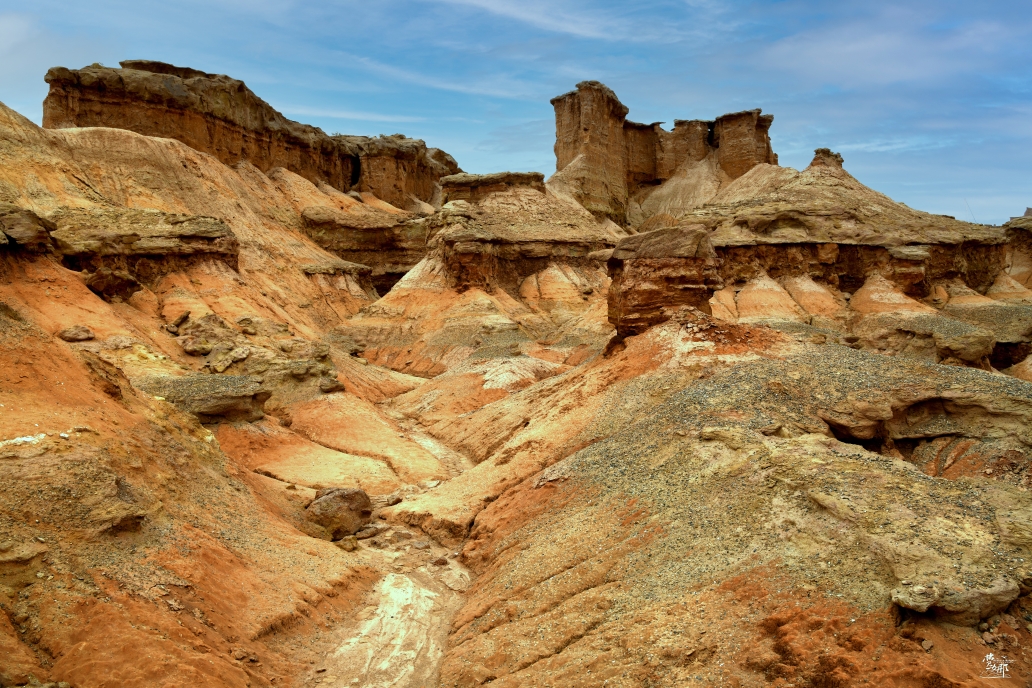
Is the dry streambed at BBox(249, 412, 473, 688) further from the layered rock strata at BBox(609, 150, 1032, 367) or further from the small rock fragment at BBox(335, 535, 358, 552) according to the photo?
the layered rock strata at BBox(609, 150, 1032, 367)

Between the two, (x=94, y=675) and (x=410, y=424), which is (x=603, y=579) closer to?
(x=94, y=675)

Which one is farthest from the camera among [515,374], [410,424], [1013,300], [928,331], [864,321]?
[1013,300]

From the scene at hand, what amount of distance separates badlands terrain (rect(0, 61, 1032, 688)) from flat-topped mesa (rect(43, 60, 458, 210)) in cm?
496

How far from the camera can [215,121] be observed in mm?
42031

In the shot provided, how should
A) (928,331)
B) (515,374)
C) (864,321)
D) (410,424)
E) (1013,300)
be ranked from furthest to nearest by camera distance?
(1013,300) < (864,321) < (928,331) < (515,374) < (410,424)

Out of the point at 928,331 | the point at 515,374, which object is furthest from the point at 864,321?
the point at 515,374

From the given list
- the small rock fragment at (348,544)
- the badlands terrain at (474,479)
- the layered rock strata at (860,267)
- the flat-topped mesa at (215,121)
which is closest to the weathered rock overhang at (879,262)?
the layered rock strata at (860,267)

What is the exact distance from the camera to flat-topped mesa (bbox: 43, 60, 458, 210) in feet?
125

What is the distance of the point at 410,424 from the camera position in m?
24.5

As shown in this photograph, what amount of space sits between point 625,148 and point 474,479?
158ft

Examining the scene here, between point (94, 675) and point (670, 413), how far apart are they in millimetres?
10121

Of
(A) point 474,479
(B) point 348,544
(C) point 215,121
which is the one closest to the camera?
→ (B) point 348,544

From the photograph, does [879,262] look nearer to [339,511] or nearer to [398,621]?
[339,511]

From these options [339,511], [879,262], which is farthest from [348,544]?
[879,262]
